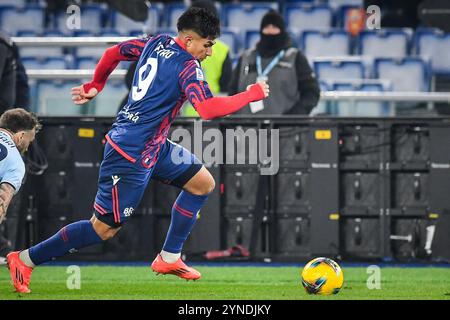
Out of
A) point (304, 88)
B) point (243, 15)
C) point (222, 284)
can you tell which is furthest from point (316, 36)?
point (222, 284)

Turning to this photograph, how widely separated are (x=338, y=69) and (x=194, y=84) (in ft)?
27.9

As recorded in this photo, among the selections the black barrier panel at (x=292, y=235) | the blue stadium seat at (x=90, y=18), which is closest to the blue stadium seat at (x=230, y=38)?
the blue stadium seat at (x=90, y=18)

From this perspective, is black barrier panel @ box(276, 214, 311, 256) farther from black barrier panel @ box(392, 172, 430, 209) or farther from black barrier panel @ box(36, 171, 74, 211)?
black barrier panel @ box(36, 171, 74, 211)

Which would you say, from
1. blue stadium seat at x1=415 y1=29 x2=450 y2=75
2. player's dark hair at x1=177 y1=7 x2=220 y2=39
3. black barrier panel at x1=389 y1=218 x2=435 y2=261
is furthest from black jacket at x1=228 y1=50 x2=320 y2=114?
blue stadium seat at x1=415 y1=29 x2=450 y2=75

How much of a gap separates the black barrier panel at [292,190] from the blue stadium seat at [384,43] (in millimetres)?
6388

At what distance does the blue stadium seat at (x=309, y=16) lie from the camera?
1853 cm

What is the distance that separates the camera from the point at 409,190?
39.0 ft

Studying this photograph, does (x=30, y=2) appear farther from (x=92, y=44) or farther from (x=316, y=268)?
(x=316, y=268)

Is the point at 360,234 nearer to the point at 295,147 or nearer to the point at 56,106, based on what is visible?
the point at 295,147

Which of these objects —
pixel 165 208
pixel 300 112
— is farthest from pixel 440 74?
pixel 165 208

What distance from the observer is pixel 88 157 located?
12.0 m

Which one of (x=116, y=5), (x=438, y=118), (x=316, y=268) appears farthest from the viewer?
(x=116, y=5)

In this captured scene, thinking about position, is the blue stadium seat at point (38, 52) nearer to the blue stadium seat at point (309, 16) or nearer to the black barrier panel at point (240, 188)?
the blue stadium seat at point (309, 16)

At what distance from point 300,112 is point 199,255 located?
1904 mm
